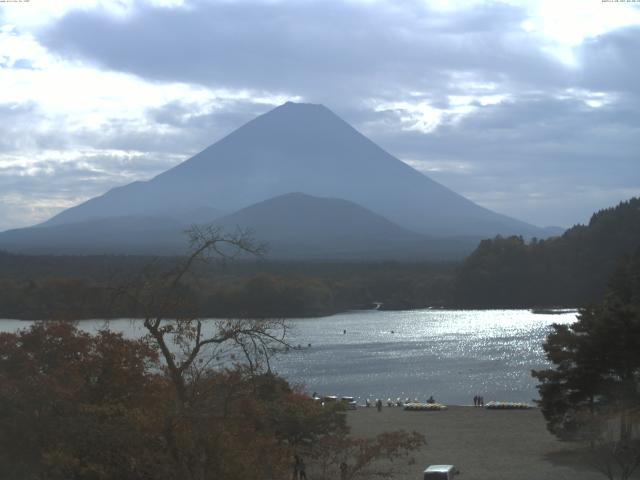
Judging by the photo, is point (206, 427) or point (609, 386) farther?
point (609, 386)

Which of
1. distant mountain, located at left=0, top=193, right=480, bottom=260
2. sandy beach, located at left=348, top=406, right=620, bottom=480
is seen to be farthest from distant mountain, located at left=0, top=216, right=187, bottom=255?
sandy beach, located at left=348, top=406, right=620, bottom=480

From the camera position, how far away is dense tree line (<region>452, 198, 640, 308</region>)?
52625mm

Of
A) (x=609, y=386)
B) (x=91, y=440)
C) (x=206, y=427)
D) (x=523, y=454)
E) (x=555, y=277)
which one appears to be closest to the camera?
(x=206, y=427)

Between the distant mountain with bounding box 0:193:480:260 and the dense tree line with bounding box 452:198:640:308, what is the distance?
4798 cm

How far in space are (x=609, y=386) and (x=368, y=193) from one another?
164m

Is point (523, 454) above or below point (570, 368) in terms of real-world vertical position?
below

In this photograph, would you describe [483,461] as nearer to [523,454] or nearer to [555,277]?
[523,454]

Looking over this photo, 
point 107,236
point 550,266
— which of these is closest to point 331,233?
point 107,236

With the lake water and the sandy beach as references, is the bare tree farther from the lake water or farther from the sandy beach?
the lake water

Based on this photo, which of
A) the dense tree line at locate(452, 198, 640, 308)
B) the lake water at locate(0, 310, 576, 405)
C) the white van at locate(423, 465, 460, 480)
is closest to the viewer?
the white van at locate(423, 465, 460, 480)

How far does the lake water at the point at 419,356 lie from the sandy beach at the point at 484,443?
8.21 ft

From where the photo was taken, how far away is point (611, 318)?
13648 mm

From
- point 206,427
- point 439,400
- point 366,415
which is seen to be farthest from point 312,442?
point 439,400

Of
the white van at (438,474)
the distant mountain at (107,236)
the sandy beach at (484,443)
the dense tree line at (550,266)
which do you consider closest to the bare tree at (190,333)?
the white van at (438,474)
